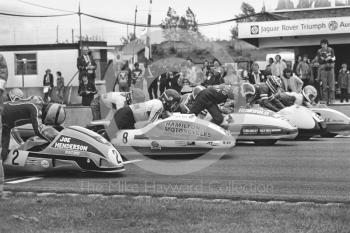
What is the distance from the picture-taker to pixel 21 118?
1094 cm

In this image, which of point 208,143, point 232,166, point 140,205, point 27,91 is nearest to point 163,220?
point 140,205

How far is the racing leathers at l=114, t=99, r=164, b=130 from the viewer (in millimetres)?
13133

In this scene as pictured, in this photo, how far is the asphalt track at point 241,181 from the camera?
865 centimetres

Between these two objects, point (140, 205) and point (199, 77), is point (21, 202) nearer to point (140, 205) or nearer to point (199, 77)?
point (140, 205)

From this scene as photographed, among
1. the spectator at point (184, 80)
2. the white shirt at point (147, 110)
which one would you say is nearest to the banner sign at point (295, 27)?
the spectator at point (184, 80)

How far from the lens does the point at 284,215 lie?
6.98m

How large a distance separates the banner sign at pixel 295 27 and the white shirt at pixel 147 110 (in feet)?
65.9

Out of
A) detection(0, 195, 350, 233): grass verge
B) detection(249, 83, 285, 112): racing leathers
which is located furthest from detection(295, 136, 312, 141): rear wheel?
detection(0, 195, 350, 233): grass verge

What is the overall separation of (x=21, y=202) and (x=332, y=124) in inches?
413

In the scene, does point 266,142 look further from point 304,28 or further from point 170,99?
point 304,28

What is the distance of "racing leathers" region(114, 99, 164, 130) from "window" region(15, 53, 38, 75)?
735 inches

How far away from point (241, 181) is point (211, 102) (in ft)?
17.6

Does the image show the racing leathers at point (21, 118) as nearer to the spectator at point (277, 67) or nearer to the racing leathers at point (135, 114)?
the racing leathers at point (135, 114)

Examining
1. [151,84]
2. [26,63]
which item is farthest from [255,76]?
[26,63]
